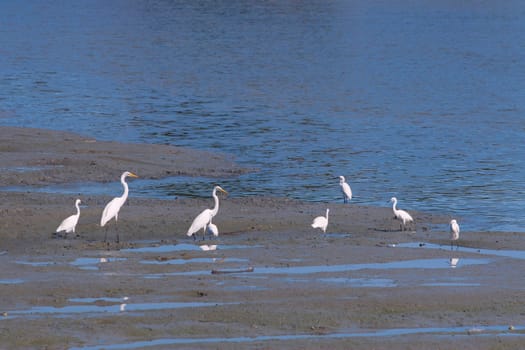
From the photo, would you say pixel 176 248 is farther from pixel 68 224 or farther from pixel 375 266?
pixel 375 266

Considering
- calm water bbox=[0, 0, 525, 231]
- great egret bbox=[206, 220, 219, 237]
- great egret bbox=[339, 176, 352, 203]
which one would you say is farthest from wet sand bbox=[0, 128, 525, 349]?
calm water bbox=[0, 0, 525, 231]

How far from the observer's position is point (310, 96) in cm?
4347

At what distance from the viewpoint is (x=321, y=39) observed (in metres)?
70.6

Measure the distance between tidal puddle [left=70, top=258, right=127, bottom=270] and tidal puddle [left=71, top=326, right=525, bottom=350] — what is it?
3889mm

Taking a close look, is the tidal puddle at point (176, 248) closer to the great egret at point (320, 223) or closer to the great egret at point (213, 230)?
the great egret at point (213, 230)

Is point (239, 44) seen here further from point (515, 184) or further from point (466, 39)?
point (515, 184)

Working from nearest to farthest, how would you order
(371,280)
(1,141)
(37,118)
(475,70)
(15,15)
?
(371,280) → (1,141) → (37,118) → (475,70) → (15,15)

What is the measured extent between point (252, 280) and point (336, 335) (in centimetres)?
258

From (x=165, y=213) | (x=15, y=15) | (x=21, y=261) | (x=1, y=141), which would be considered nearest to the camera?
(x=21, y=261)

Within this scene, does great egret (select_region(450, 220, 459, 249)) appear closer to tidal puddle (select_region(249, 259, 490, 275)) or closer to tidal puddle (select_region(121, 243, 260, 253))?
tidal puddle (select_region(249, 259, 490, 275))

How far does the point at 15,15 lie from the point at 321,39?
34.3 meters

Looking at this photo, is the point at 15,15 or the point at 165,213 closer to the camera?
the point at 165,213

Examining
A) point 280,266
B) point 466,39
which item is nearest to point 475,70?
point 466,39

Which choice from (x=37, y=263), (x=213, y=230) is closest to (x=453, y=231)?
(x=213, y=230)
